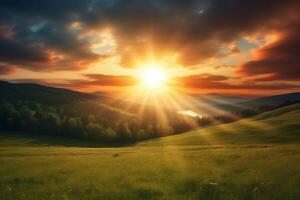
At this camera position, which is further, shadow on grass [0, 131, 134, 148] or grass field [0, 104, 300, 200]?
shadow on grass [0, 131, 134, 148]

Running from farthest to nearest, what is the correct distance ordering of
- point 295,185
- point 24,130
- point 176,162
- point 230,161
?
1. point 24,130
2. point 176,162
3. point 230,161
4. point 295,185

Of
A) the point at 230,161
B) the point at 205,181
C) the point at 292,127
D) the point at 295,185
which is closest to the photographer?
the point at 295,185

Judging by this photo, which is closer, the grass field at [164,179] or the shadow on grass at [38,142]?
the grass field at [164,179]

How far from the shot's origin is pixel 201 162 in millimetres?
31469

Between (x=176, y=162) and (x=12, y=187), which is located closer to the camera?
(x=12, y=187)

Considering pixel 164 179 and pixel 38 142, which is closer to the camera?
pixel 164 179

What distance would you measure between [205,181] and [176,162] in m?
9.68

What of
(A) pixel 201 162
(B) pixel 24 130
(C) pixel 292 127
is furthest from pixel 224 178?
(B) pixel 24 130

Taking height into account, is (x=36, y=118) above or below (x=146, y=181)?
above

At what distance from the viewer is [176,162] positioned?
1283 inches

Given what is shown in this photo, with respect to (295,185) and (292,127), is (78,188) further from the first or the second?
(292,127)

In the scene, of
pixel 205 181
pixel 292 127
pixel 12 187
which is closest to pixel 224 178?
pixel 205 181

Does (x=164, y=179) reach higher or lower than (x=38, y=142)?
higher

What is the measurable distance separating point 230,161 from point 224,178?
7.27 meters
